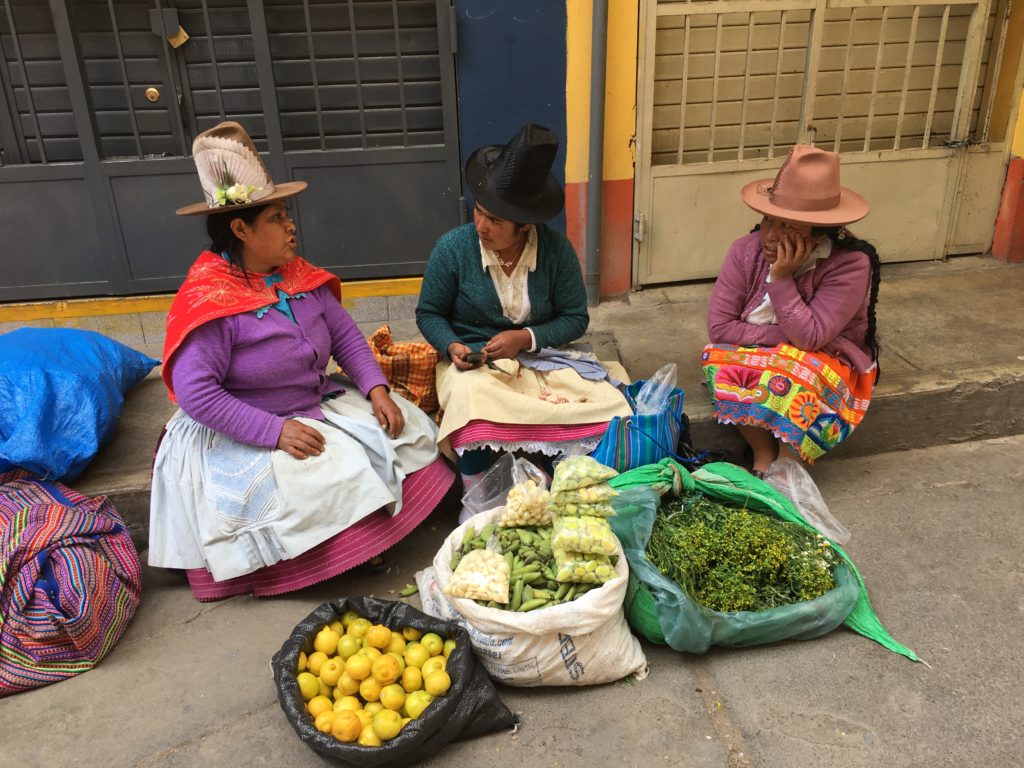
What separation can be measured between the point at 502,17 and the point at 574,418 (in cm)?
242

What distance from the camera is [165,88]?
14.0 feet

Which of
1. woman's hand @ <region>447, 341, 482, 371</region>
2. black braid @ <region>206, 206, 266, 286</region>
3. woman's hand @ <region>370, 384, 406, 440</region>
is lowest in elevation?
woman's hand @ <region>370, 384, 406, 440</region>

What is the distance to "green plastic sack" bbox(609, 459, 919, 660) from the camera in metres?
2.40

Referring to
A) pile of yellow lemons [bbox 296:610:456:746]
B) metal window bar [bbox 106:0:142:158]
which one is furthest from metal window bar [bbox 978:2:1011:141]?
metal window bar [bbox 106:0:142:158]

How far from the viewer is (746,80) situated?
4.71m

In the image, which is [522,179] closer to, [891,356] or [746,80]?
[891,356]

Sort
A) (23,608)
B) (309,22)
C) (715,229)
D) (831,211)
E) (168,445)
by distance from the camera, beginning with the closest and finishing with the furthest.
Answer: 1. (23,608)
2. (168,445)
3. (831,211)
4. (309,22)
5. (715,229)

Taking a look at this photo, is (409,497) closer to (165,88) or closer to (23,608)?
(23,608)

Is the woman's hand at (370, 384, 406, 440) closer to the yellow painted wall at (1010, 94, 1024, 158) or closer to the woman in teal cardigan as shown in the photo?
the woman in teal cardigan

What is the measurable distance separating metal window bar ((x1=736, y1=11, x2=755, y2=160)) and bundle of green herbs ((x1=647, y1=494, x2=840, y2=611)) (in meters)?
2.98

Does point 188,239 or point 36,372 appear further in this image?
point 188,239

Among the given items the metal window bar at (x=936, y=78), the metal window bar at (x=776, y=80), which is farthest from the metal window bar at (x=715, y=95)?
the metal window bar at (x=936, y=78)

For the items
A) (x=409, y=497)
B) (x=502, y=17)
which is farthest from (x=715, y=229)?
(x=409, y=497)

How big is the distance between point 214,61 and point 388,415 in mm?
2516
